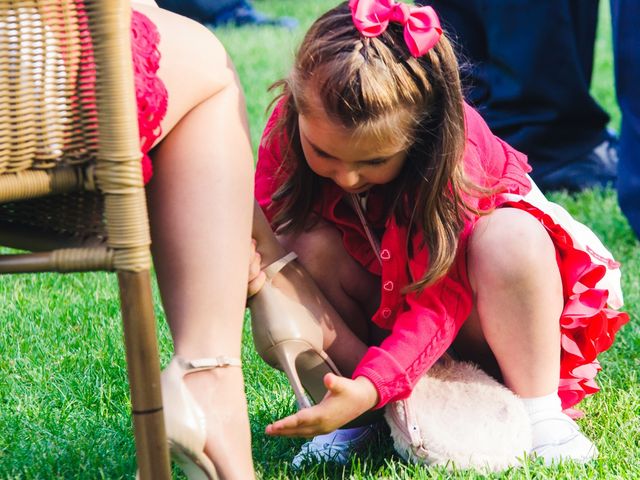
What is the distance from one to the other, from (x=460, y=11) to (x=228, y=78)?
2.40 metres

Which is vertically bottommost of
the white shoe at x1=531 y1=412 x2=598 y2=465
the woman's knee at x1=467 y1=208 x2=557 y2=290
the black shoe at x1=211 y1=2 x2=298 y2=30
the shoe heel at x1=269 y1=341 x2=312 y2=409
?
the black shoe at x1=211 y1=2 x2=298 y2=30

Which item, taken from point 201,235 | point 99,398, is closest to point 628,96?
point 99,398

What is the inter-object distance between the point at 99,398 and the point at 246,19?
5457 millimetres

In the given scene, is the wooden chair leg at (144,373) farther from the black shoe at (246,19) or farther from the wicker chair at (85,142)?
the black shoe at (246,19)

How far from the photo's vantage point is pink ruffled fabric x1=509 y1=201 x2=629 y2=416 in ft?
5.89

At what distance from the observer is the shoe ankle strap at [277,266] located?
1.76 m

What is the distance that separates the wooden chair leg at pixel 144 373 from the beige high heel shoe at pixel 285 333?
1.32ft

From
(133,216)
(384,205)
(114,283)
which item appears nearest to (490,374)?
(384,205)

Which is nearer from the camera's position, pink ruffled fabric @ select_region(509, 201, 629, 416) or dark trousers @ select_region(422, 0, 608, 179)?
pink ruffled fabric @ select_region(509, 201, 629, 416)

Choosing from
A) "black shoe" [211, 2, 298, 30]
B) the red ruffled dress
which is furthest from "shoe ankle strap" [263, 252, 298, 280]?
"black shoe" [211, 2, 298, 30]

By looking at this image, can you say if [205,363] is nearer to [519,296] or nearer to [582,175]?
[519,296]

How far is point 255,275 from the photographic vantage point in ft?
5.65

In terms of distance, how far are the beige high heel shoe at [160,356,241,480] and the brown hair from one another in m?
0.44

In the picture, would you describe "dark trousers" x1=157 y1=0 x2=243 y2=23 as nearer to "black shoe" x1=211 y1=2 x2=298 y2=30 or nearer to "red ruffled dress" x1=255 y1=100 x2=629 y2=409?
"black shoe" x1=211 y1=2 x2=298 y2=30
